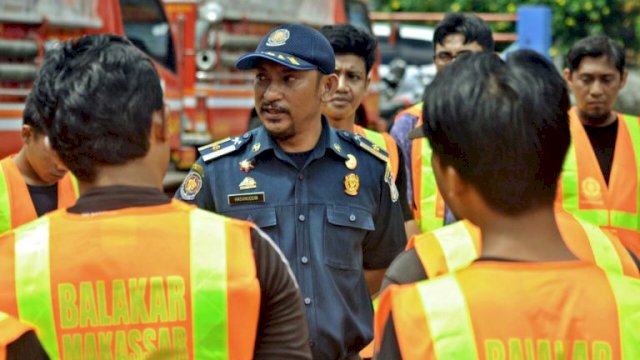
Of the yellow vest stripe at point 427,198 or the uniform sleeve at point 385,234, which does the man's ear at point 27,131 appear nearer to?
the uniform sleeve at point 385,234

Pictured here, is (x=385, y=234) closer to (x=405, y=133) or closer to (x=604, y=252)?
(x=604, y=252)

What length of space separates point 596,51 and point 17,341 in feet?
14.8

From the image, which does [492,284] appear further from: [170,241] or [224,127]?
[224,127]

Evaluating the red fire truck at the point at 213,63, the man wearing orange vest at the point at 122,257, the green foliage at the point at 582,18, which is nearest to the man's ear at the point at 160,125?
the man wearing orange vest at the point at 122,257

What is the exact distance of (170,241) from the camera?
2885 mm

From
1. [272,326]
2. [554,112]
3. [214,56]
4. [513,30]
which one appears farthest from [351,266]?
[513,30]

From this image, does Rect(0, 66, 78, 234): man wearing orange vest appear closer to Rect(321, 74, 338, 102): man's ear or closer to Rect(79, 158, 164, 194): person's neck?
Rect(321, 74, 338, 102): man's ear

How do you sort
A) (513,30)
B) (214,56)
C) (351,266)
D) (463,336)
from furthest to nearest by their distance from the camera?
(513,30) → (214,56) → (351,266) → (463,336)

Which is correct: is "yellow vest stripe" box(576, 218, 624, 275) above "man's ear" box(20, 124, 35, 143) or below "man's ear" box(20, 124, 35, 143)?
below

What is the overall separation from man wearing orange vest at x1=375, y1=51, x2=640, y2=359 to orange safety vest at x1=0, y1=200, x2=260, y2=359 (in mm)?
340

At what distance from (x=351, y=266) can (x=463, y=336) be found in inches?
72.1

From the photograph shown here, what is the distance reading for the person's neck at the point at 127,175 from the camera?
289 cm

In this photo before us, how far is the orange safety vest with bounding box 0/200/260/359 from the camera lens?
2855 mm

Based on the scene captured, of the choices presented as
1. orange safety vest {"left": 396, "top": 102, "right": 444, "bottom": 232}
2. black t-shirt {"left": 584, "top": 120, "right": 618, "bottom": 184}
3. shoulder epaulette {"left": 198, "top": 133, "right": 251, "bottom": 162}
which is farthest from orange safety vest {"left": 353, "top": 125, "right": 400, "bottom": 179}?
shoulder epaulette {"left": 198, "top": 133, "right": 251, "bottom": 162}
